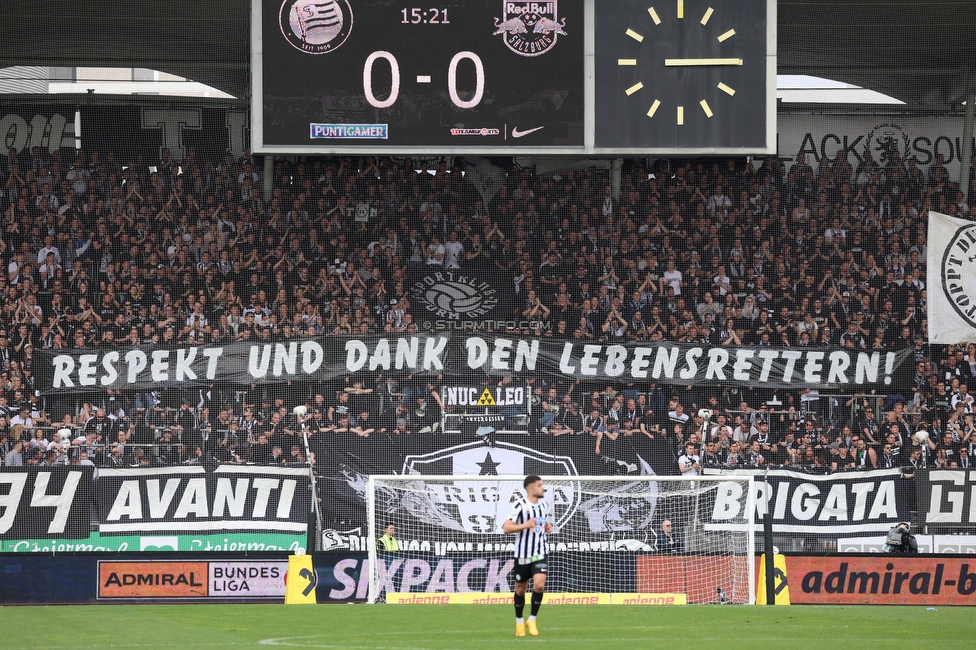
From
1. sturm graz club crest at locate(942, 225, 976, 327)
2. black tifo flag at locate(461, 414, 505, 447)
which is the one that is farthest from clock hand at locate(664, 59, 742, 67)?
black tifo flag at locate(461, 414, 505, 447)

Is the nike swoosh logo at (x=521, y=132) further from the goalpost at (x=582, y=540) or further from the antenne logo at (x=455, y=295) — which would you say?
the goalpost at (x=582, y=540)

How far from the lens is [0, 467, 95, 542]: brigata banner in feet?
65.2

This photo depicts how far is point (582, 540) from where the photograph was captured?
63.5 ft

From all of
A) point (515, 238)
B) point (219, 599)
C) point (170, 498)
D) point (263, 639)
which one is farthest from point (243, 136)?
point (263, 639)

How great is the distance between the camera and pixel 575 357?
886 inches

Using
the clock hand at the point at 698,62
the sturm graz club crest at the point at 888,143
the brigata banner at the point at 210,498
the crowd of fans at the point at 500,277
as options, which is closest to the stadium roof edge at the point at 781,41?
the sturm graz club crest at the point at 888,143

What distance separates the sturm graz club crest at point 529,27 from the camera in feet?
67.3

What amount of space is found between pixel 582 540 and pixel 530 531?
819 centimetres

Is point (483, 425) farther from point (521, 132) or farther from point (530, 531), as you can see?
point (530, 531)

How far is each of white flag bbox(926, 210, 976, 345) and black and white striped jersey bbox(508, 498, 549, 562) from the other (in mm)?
13779

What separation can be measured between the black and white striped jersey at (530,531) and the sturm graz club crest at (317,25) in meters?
11.1

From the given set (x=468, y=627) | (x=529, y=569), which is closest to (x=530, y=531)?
(x=529, y=569)

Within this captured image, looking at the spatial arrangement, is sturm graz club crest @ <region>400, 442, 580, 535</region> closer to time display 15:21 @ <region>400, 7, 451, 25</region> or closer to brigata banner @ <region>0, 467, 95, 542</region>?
brigata banner @ <region>0, 467, 95, 542</region>

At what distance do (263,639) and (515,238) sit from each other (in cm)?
1347
